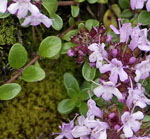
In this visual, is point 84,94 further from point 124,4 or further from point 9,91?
point 124,4

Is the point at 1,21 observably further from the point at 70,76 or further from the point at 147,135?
the point at 147,135

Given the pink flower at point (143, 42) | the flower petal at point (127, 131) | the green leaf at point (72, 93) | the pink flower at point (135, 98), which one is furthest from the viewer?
the green leaf at point (72, 93)

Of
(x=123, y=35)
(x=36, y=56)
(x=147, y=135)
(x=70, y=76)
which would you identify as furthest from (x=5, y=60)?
(x=147, y=135)

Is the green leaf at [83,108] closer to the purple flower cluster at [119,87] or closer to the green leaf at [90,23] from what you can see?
the purple flower cluster at [119,87]

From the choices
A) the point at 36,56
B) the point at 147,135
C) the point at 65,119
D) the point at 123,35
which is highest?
the point at 123,35

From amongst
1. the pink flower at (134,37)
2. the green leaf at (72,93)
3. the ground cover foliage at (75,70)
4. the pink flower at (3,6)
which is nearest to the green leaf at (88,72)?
the ground cover foliage at (75,70)

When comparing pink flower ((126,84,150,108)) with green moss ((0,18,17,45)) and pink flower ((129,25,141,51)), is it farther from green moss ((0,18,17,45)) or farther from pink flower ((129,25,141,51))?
green moss ((0,18,17,45))
